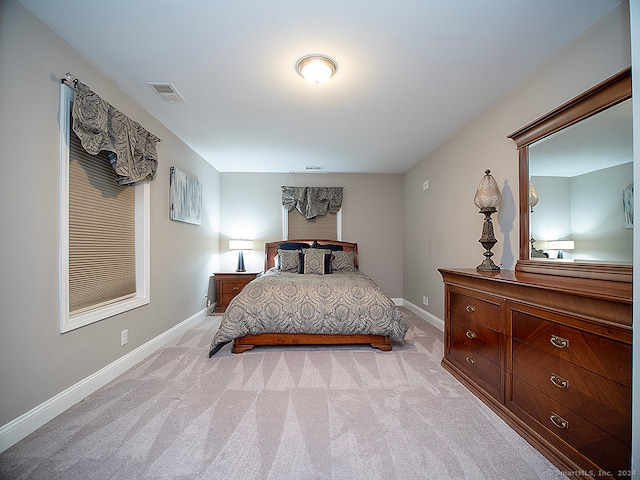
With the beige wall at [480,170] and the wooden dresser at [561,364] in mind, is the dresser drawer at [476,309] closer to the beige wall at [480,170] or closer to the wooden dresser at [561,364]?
the wooden dresser at [561,364]

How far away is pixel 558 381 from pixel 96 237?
Answer: 3223mm

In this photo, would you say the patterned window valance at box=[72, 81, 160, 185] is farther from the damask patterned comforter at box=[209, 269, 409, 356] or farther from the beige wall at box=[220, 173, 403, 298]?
the beige wall at box=[220, 173, 403, 298]

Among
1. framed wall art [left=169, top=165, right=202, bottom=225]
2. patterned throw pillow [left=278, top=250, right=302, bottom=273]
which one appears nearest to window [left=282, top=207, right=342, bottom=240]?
patterned throw pillow [left=278, top=250, right=302, bottom=273]

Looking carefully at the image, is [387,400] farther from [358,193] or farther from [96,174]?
[358,193]

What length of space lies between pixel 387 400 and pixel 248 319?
149 centimetres

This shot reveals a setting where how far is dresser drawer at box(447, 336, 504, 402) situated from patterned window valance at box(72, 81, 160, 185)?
121 inches

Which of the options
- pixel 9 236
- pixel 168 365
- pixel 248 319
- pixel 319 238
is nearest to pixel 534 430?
pixel 248 319

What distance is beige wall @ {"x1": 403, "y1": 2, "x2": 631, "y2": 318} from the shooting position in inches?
68.1

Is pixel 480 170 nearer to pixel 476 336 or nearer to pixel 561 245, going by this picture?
pixel 561 245

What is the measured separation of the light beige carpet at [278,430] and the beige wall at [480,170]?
143 centimetres

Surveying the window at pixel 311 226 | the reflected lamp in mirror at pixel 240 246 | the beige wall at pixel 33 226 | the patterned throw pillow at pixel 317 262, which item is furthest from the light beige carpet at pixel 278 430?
the window at pixel 311 226

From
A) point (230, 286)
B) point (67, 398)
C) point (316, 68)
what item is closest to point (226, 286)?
point (230, 286)

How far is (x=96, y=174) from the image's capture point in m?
2.32

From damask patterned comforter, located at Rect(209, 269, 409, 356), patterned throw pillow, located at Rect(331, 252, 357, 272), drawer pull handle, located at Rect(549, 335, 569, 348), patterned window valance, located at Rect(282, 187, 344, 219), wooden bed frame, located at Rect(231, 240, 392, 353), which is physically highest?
patterned window valance, located at Rect(282, 187, 344, 219)
